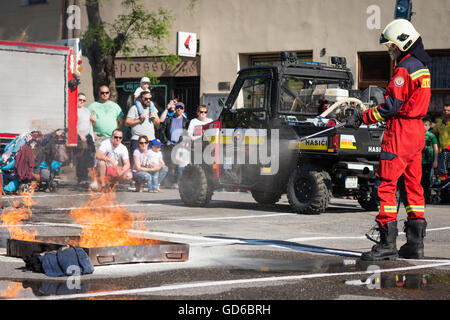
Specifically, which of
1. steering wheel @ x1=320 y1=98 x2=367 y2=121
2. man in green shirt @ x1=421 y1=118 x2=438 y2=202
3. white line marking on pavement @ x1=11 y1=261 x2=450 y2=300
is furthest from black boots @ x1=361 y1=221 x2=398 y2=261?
man in green shirt @ x1=421 y1=118 x2=438 y2=202

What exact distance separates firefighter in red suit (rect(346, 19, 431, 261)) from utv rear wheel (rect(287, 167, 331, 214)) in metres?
4.64

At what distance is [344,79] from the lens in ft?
49.0

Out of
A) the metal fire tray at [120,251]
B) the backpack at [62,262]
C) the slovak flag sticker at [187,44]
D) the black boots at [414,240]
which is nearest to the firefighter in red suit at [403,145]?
the black boots at [414,240]

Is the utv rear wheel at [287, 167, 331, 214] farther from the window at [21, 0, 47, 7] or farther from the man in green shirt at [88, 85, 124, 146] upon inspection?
the window at [21, 0, 47, 7]

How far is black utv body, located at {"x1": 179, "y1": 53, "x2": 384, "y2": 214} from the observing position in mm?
13156

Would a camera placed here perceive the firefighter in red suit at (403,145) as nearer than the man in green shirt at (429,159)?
Yes

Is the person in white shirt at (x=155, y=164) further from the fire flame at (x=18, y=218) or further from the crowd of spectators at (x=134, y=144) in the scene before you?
the fire flame at (x=18, y=218)

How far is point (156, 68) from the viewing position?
25938mm

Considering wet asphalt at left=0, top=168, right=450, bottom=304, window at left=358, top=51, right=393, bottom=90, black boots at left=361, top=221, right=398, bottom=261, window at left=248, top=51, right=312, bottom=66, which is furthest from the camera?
window at left=248, top=51, right=312, bottom=66

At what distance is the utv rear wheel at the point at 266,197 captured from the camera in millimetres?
15315

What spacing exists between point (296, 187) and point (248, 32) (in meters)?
11.4

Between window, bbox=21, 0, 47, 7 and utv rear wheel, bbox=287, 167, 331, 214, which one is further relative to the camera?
window, bbox=21, 0, 47, 7

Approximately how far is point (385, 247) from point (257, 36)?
16.4 meters

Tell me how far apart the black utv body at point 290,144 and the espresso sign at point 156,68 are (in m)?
10.5
